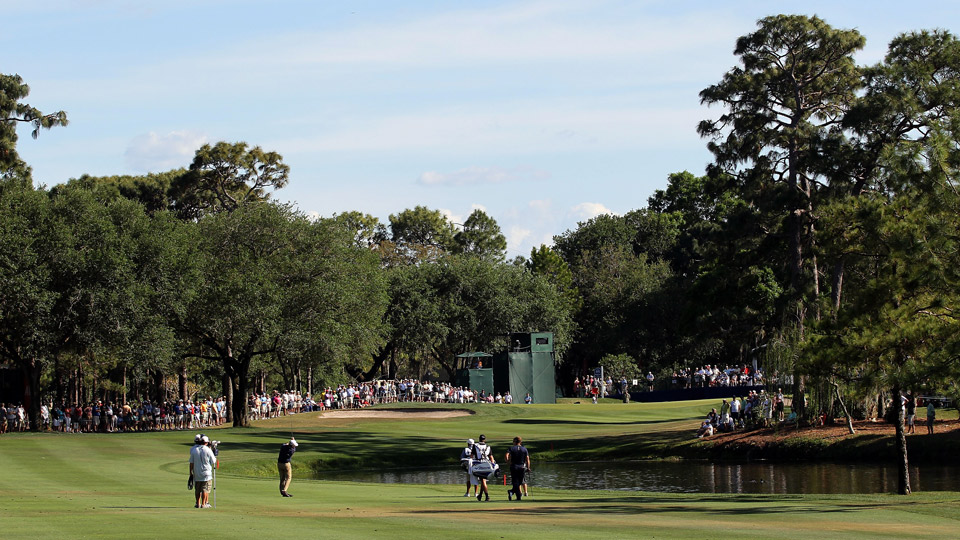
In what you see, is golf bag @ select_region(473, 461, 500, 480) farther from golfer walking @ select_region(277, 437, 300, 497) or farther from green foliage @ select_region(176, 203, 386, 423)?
green foliage @ select_region(176, 203, 386, 423)

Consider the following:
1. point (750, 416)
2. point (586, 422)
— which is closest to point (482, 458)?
point (750, 416)

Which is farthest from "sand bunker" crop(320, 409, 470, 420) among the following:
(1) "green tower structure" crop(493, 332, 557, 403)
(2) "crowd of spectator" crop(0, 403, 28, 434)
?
(2) "crowd of spectator" crop(0, 403, 28, 434)

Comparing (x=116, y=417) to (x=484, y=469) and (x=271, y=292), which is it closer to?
(x=271, y=292)

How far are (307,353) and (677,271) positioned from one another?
71.2 meters

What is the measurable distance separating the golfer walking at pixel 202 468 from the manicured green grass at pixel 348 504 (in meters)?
0.35

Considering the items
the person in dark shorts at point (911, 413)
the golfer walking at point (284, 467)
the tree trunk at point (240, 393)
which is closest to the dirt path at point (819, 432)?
the person in dark shorts at point (911, 413)

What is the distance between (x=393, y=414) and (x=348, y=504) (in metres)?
37.7

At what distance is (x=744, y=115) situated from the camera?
161 ft

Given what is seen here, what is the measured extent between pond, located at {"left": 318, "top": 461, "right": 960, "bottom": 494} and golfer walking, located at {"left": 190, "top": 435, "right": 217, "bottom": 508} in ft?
48.5

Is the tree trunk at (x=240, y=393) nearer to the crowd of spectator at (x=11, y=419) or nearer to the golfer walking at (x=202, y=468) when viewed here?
the crowd of spectator at (x=11, y=419)

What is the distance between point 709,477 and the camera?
3819 cm

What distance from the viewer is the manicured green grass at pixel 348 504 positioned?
63.5 feet

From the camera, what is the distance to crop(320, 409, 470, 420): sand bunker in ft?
204

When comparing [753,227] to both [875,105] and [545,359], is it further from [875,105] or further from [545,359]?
[545,359]
